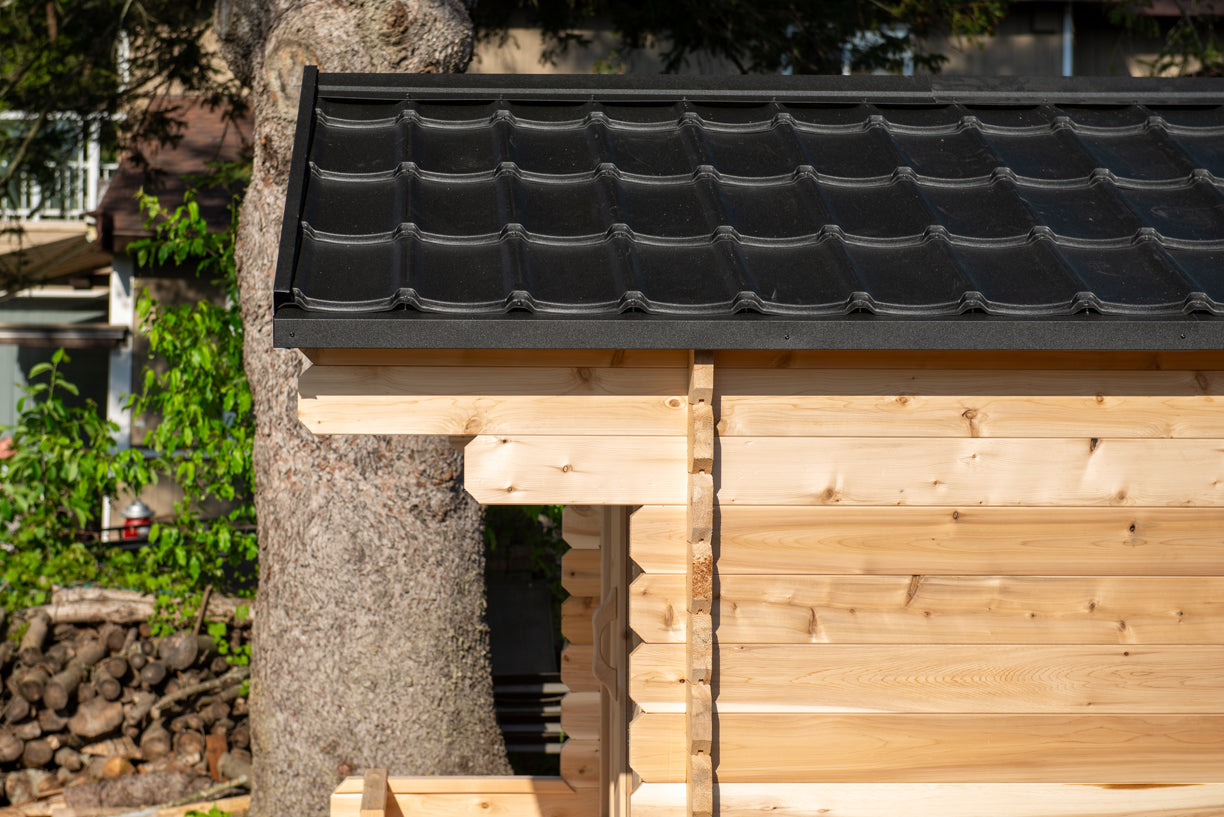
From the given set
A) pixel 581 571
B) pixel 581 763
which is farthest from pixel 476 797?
pixel 581 571

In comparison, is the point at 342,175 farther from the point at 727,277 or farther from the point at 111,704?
the point at 111,704

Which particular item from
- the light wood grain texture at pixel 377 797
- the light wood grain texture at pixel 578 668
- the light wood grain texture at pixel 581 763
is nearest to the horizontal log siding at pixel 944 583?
the light wood grain texture at pixel 377 797

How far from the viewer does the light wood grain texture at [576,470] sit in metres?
2.43

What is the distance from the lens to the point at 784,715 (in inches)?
101

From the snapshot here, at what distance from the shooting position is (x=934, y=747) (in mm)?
2594

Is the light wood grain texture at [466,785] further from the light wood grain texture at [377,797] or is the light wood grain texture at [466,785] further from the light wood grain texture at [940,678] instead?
the light wood grain texture at [940,678]

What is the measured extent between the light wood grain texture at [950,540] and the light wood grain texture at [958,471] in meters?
0.03

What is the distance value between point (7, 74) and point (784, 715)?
8516 millimetres

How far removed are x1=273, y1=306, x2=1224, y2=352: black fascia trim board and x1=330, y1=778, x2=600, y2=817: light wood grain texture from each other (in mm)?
2668

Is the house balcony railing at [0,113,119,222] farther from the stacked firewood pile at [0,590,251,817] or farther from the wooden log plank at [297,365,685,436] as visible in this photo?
the wooden log plank at [297,365,685,436]

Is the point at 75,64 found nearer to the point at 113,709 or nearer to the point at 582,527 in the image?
the point at 113,709

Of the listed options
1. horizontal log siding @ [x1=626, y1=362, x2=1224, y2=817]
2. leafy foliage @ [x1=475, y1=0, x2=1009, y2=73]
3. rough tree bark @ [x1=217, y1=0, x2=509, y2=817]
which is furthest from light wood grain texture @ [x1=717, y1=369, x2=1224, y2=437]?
leafy foliage @ [x1=475, y1=0, x2=1009, y2=73]

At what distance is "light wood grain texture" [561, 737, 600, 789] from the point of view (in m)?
4.60

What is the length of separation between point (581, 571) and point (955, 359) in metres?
2.52
